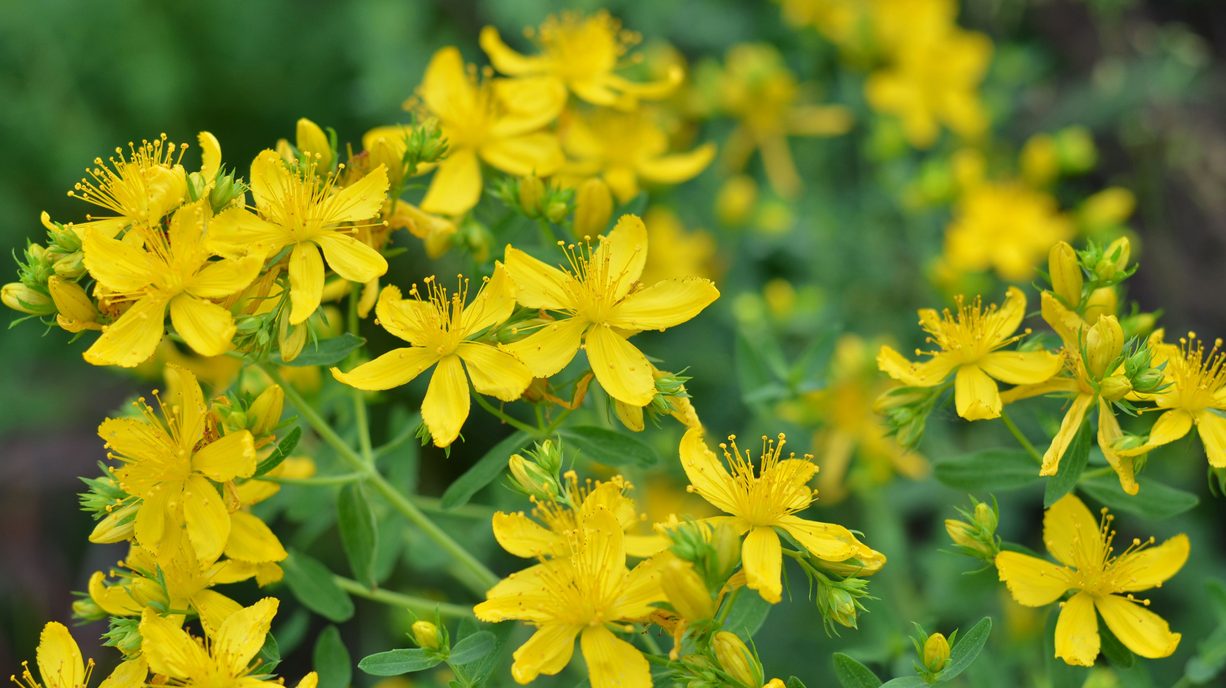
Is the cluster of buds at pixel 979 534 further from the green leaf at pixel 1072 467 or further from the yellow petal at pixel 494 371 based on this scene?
the yellow petal at pixel 494 371

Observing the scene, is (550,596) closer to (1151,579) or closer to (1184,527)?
(1151,579)

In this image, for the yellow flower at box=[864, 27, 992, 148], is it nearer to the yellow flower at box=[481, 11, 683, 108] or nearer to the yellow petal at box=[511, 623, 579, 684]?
the yellow flower at box=[481, 11, 683, 108]

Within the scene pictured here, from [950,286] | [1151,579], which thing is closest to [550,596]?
[1151,579]

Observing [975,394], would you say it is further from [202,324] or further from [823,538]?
[202,324]

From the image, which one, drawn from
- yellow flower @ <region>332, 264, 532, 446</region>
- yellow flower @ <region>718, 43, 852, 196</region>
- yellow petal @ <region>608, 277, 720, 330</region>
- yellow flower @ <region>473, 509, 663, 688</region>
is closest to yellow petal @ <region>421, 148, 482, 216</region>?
yellow flower @ <region>332, 264, 532, 446</region>

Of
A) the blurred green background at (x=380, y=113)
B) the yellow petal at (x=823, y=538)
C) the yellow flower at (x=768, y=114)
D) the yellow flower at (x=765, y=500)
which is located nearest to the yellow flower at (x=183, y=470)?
the yellow flower at (x=765, y=500)
